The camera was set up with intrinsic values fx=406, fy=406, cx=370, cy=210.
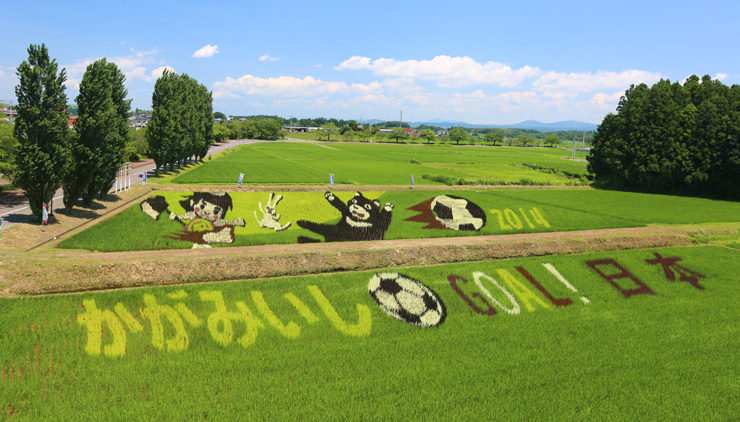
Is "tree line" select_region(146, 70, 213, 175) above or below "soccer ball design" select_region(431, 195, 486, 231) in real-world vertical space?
above

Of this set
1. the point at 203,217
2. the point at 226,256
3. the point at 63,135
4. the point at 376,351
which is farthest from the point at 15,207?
the point at 376,351

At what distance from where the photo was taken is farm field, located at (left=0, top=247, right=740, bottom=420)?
1056 centimetres

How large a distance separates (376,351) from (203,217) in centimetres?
1553

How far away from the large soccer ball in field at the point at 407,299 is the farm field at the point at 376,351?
8cm

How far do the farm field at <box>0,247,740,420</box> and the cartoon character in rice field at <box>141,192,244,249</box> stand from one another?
21.5ft

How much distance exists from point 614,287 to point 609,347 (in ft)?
20.9

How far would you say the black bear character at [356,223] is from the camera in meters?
24.5

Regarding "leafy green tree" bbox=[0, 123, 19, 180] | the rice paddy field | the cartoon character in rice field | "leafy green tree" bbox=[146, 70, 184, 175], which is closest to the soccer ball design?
the rice paddy field

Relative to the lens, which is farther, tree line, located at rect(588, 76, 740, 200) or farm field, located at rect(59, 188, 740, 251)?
tree line, located at rect(588, 76, 740, 200)

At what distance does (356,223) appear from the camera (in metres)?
26.1

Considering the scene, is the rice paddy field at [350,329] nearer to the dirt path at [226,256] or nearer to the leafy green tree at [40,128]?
the dirt path at [226,256]

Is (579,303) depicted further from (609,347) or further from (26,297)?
(26,297)

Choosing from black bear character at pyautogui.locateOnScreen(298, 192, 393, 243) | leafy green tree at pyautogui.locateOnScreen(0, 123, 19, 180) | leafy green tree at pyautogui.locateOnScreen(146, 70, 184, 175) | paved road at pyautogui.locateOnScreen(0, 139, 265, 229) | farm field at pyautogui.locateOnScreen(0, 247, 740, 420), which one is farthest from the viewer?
leafy green tree at pyautogui.locateOnScreen(146, 70, 184, 175)

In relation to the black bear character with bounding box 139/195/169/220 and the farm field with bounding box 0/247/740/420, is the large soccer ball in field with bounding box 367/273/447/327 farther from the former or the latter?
the black bear character with bounding box 139/195/169/220
